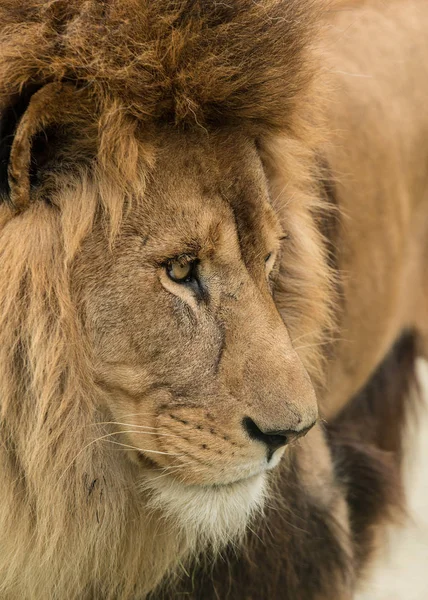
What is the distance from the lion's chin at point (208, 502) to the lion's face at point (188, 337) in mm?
38

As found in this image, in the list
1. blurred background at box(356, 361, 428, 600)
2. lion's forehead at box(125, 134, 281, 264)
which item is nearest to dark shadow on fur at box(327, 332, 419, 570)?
blurred background at box(356, 361, 428, 600)

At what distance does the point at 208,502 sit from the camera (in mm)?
2129

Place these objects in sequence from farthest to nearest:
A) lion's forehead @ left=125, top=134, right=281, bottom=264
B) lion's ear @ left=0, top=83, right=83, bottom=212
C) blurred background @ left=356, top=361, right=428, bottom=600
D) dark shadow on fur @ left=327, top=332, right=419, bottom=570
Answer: blurred background @ left=356, top=361, right=428, bottom=600, dark shadow on fur @ left=327, top=332, right=419, bottom=570, lion's forehead @ left=125, top=134, right=281, bottom=264, lion's ear @ left=0, top=83, right=83, bottom=212

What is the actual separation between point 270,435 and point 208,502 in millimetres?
232

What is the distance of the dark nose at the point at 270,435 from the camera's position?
2.00 meters

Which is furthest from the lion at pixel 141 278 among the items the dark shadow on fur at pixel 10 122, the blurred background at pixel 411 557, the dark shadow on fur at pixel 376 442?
the blurred background at pixel 411 557

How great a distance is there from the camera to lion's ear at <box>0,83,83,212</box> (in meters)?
1.94

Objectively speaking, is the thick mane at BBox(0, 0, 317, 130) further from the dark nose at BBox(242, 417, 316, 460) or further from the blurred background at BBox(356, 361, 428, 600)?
the blurred background at BBox(356, 361, 428, 600)

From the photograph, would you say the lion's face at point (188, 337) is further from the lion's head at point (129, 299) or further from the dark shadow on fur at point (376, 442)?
the dark shadow on fur at point (376, 442)

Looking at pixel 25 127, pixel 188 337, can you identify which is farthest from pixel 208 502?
pixel 25 127

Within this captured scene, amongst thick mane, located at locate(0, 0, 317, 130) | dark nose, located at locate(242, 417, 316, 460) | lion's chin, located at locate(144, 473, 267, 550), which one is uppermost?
thick mane, located at locate(0, 0, 317, 130)

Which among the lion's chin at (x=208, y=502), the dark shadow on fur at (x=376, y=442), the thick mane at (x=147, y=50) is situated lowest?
the lion's chin at (x=208, y=502)

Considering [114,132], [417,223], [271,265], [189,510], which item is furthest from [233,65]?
[417,223]

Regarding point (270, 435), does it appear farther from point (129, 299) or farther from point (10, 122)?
point (10, 122)
